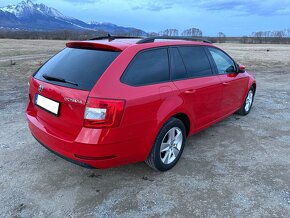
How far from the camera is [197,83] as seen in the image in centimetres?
423

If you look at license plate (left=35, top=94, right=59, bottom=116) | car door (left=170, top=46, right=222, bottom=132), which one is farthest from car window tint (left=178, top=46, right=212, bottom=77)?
license plate (left=35, top=94, right=59, bottom=116)

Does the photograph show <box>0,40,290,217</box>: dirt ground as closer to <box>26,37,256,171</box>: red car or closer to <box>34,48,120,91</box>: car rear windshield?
<box>26,37,256,171</box>: red car

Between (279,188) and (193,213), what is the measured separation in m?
1.19

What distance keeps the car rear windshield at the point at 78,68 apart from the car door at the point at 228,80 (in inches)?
84.5

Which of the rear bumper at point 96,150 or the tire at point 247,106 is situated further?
the tire at point 247,106

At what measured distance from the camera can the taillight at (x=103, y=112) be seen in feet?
9.84

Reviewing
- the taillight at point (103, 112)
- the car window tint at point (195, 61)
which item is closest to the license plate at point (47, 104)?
the taillight at point (103, 112)

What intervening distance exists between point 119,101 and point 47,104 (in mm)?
969

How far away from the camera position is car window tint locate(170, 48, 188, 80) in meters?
3.90

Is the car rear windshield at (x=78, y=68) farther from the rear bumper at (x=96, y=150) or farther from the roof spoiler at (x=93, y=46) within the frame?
the rear bumper at (x=96, y=150)

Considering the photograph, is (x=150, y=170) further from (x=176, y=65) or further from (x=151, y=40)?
(x=151, y=40)

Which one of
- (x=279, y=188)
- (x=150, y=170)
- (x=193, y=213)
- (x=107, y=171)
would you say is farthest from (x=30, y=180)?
(x=279, y=188)

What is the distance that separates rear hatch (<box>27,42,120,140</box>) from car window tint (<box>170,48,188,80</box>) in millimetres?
873

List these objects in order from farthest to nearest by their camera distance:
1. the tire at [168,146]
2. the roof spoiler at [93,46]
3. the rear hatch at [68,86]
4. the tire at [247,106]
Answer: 1. the tire at [247,106]
2. the tire at [168,146]
3. the roof spoiler at [93,46]
4. the rear hatch at [68,86]
